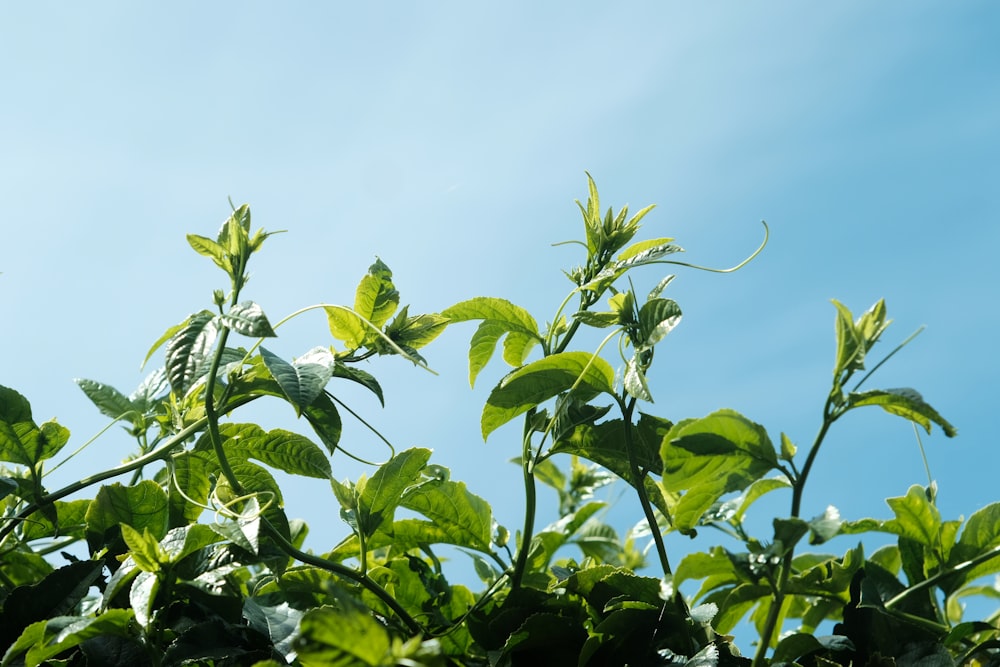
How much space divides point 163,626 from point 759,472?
664 mm

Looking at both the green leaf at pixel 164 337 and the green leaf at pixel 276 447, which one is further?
the green leaf at pixel 276 447

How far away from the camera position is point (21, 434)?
1213 mm

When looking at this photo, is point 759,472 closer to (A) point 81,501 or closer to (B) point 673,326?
(B) point 673,326

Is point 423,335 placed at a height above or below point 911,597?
above

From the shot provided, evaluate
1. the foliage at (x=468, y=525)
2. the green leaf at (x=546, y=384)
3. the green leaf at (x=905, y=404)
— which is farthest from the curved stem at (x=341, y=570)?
the green leaf at (x=905, y=404)

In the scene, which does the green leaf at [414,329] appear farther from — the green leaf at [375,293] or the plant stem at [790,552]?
the plant stem at [790,552]

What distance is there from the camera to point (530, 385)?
1.08m

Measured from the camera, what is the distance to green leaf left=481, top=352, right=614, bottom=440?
1058mm

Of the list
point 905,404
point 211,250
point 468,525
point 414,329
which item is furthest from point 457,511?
point 905,404

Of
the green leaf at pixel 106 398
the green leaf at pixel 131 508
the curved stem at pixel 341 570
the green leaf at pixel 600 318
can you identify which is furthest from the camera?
the green leaf at pixel 106 398

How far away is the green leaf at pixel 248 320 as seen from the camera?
0.91 m

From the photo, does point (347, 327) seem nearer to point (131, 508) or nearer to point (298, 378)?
point (298, 378)

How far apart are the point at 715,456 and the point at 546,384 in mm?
248

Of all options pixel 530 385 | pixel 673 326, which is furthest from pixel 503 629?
pixel 673 326
